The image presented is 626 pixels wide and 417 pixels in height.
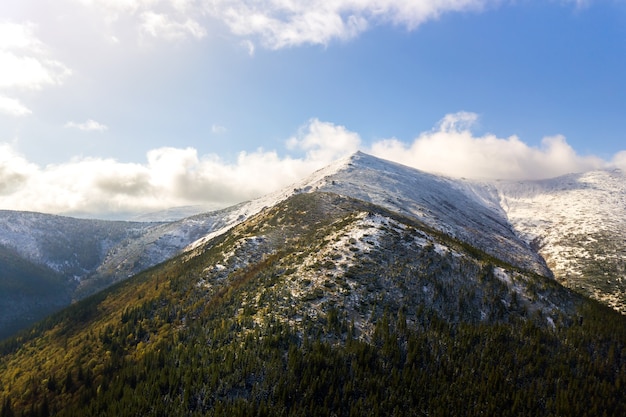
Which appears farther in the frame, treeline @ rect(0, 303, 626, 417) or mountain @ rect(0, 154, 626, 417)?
mountain @ rect(0, 154, 626, 417)

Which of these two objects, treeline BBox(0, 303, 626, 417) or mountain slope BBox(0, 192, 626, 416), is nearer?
treeline BBox(0, 303, 626, 417)

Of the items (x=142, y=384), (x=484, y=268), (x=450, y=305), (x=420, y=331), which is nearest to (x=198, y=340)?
(x=142, y=384)

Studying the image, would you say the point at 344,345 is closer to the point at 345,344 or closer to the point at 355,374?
the point at 345,344

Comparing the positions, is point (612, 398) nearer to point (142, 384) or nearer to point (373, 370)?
point (373, 370)

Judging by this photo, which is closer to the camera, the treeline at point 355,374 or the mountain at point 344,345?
the treeline at point 355,374

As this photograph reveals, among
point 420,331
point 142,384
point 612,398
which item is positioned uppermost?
point 420,331
